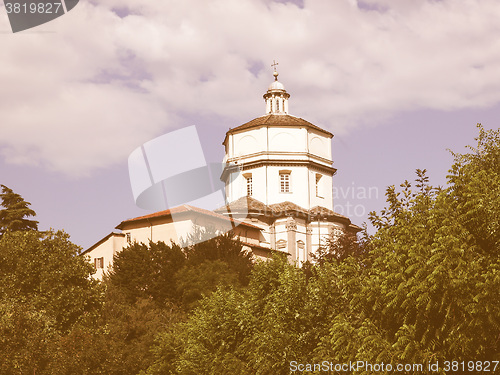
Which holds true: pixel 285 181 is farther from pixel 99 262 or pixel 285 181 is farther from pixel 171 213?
pixel 99 262

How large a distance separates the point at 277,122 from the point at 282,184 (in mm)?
6413

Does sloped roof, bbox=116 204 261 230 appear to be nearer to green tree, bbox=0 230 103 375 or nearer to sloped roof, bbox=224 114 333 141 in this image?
sloped roof, bbox=224 114 333 141

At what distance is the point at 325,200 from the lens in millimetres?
80625

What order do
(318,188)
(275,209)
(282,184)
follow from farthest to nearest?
(318,188), (282,184), (275,209)

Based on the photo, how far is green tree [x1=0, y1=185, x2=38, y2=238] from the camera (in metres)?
62.9


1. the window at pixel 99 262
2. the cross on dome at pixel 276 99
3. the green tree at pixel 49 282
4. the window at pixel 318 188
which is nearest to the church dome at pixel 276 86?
the cross on dome at pixel 276 99

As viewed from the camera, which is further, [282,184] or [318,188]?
[318,188]

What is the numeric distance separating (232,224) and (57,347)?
36944 mm

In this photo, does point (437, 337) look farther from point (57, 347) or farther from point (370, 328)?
point (57, 347)

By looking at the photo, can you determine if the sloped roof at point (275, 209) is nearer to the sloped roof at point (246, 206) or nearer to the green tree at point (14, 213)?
the sloped roof at point (246, 206)

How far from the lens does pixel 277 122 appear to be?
260ft

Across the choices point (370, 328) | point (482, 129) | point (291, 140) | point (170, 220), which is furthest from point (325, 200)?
point (370, 328)

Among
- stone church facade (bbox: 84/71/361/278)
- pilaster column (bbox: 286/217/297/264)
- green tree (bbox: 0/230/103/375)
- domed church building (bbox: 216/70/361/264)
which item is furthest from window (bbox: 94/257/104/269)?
green tree (bbox: 0/230/103/375)

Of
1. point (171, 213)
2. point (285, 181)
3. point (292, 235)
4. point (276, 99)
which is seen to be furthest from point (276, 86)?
point (171, 213)
